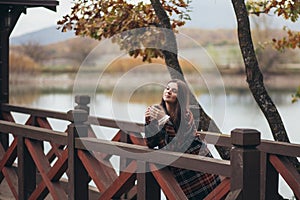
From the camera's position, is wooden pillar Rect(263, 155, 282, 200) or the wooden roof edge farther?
the wooden roof edge

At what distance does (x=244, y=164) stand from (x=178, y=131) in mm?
953

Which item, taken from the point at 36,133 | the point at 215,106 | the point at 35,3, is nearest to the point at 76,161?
the point at 36,133

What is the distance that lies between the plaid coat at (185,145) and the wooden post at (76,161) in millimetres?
631

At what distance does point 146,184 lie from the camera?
171 inches

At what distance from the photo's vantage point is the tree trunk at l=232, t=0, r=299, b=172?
23.6ft

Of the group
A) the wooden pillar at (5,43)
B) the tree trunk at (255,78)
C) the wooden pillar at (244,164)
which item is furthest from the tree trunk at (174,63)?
the wooden pillar at (244,164)

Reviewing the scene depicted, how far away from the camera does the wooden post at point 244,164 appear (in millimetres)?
3775

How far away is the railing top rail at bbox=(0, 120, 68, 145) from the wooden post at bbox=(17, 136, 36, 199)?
0.26 ft

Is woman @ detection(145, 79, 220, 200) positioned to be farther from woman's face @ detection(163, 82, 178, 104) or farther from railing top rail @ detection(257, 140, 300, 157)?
railing top rail @ detection(257, 140, 300, 157)

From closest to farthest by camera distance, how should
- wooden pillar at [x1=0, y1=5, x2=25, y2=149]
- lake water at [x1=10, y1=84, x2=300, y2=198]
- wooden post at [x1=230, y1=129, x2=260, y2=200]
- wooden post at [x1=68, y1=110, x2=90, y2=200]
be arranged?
wooden post at [x1=230, y1=129, x2=260, y2=200], wooden post at [x1=68, y1=110, x2=90, y2=200], lake water at [x1=10, y1=84, x2=300, y2=198], wooden pillar at [x1=0, y1=5, x2=25, y2=149]

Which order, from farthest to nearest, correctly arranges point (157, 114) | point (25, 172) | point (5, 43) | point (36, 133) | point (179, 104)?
point (5, 43) → point (25, 172) → point (36, 133) → point (179, 104) → point (157, 114)

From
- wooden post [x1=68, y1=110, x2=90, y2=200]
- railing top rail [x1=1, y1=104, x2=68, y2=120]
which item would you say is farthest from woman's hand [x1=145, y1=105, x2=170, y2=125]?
railing top rail [x1=1, y1=104, x2=68, y2=120]

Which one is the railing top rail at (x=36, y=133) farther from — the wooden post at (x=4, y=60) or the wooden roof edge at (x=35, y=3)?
the wooden post at (x=4, y=60)

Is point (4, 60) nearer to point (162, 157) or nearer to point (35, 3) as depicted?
point (35, 3)
